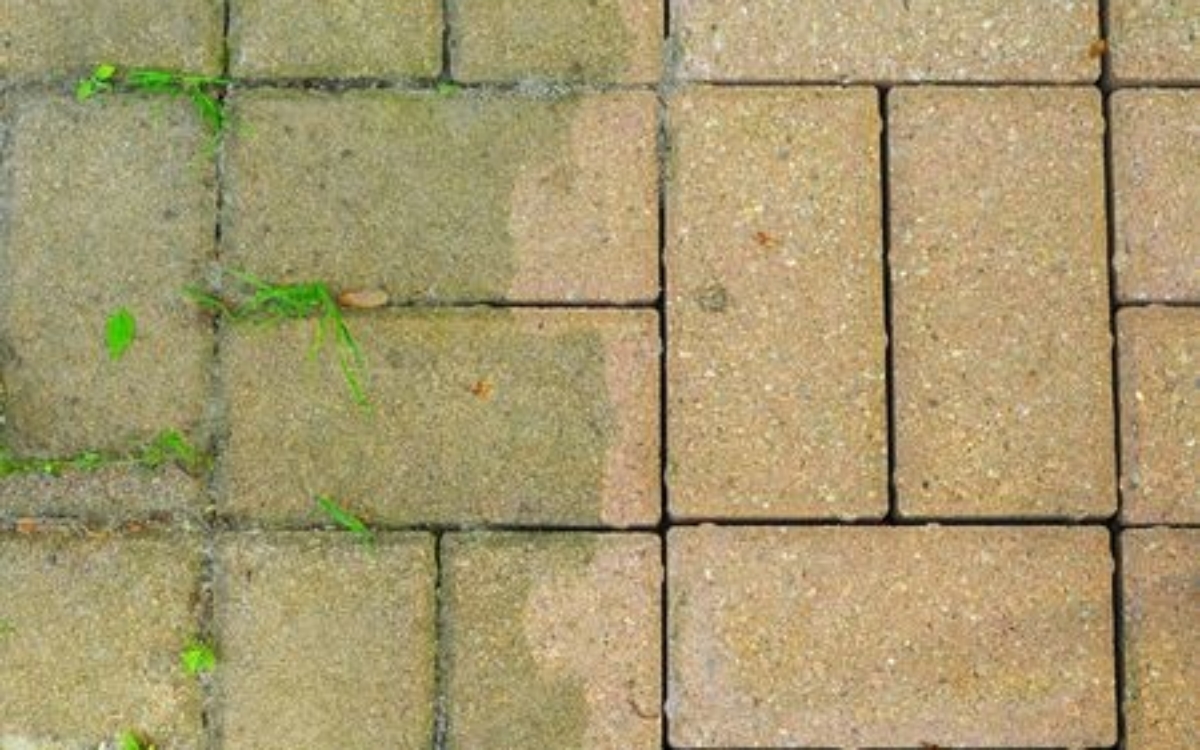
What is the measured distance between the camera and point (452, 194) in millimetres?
2605

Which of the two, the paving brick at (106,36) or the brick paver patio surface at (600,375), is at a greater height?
the paving brick at (106,36)

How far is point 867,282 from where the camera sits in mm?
2588

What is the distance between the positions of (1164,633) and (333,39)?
1.83 m

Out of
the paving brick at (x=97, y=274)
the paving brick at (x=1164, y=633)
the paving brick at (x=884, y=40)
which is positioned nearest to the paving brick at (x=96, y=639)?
the paving brick at (x=97, y=274)

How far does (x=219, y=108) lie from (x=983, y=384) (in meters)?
1.47

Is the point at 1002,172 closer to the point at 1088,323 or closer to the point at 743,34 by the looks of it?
the point at 1088,323

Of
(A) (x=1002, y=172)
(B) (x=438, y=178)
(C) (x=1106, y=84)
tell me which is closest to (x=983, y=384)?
(A) (x=1002, y=172)

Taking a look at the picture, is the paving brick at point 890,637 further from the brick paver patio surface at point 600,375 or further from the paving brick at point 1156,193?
the paving brick at point 1156,193

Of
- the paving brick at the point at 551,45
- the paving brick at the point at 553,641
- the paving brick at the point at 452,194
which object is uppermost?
the paving brick at the point at 551,45

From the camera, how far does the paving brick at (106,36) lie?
8.62ft

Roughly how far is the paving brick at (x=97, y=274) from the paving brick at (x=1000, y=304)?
1275mm

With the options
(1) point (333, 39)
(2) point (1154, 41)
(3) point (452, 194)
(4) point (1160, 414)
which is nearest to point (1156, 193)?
(2) point (1154, 41)

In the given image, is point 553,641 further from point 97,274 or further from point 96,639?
point 97,274

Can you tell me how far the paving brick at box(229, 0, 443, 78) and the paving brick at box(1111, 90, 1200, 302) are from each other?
1.26m
